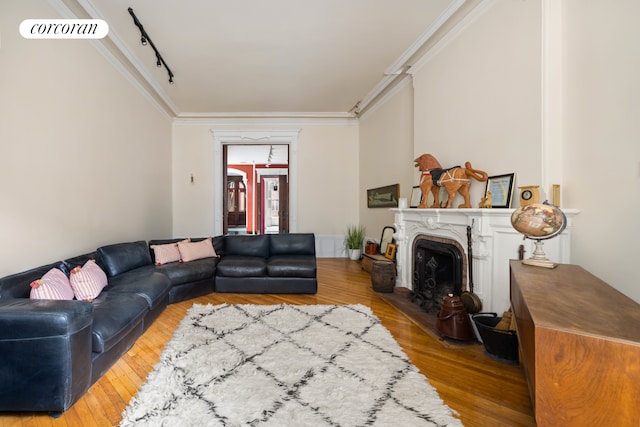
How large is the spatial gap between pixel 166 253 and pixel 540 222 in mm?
4078

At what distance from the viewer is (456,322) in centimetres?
225

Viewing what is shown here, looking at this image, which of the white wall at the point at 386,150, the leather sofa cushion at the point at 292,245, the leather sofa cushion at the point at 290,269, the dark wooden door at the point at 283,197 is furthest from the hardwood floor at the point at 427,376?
the dark wooden door at the point at 283,197

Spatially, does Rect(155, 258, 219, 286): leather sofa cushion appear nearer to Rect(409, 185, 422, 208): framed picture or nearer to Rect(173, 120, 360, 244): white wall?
Rect(173, 120, 360, 244): white wall

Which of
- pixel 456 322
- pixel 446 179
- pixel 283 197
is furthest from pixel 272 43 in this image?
pixel 283 197

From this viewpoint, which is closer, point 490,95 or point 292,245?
point 490,95

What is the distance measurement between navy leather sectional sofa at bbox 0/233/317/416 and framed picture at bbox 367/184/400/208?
1941 mm

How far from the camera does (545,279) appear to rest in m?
1.34

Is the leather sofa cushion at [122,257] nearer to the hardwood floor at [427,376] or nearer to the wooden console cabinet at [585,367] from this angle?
the hardwood floor at [427,376]

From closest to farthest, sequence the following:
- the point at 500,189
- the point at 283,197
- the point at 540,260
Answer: the point at 540,260
the point at 500,189
the point at 283,197

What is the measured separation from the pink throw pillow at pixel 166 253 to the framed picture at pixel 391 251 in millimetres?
3172

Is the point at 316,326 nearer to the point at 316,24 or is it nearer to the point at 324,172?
the point at 316,24

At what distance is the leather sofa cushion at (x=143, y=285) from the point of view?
7.98 feet

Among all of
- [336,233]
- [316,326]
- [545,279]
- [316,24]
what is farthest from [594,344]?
[336,233]

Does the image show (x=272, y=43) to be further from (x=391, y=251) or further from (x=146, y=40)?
(x=391, y=251)
